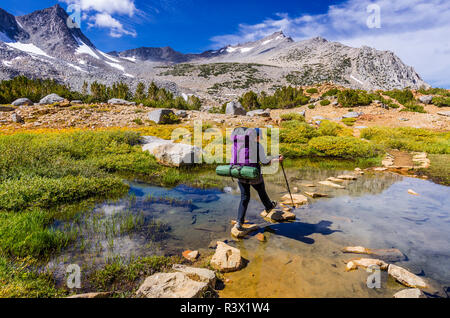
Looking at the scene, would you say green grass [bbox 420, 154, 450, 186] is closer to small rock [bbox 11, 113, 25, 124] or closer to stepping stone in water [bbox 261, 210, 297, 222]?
stepping stone in water [bbox 261, 210, 297, 222]

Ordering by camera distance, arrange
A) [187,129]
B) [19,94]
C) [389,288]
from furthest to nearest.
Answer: [19,94] → [187,129] → [389,288]

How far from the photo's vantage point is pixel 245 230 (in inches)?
219

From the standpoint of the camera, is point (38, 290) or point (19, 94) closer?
point (38, 290)

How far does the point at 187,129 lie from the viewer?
20.8 metres

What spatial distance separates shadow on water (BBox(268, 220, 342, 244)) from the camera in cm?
541

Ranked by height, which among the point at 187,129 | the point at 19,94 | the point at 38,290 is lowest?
the point at 38,290

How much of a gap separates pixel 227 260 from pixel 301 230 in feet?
8.15

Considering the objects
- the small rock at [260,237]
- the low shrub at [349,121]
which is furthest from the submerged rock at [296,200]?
the low shrub at [349,121]

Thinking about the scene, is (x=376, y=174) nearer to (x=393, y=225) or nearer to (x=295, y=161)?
(x=295, y=161)

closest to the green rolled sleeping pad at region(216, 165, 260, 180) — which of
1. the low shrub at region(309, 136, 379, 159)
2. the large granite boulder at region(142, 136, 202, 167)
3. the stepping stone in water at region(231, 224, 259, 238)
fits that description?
the stepping stone in water at region(231, 224, 259, 238)

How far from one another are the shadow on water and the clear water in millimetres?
24

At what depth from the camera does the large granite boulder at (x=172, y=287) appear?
10.2 ft
